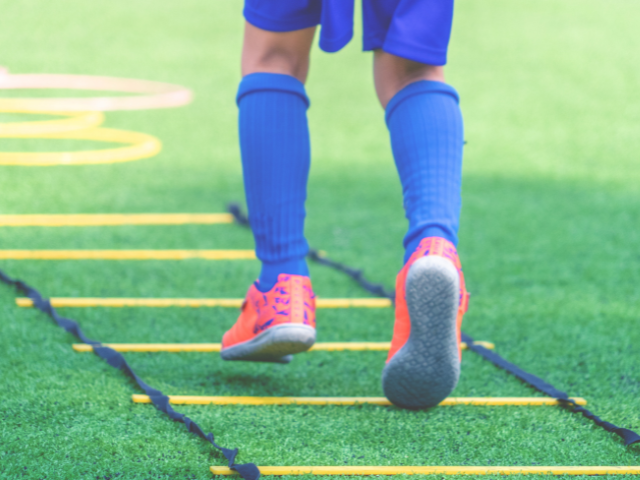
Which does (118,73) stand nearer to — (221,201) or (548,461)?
(221,201)

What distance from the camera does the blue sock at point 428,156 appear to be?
1104 mm

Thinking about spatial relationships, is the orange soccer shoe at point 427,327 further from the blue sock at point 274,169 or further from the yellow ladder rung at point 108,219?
the yellow ladder rung at point 108,219

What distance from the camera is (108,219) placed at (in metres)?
2.75

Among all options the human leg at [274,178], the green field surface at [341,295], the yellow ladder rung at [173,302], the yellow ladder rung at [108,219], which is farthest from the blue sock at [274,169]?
the yellow ladder rung at [108,219]

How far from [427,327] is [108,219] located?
6.46ft

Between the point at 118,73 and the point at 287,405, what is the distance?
7.72 meters

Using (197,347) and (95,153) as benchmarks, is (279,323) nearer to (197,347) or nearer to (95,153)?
(197,347)

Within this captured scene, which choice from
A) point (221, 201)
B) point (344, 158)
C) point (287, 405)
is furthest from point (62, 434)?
point (344, 158)

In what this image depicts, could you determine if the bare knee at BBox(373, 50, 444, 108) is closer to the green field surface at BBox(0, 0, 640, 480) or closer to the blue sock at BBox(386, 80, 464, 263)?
the blue sock at BBox(386, 80, 464, 263)

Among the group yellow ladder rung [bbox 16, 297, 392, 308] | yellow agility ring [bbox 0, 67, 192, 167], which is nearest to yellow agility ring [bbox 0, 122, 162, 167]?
yellow agility ring [bbox 0, 67, 192, 167]

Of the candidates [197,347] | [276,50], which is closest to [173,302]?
[197,347]

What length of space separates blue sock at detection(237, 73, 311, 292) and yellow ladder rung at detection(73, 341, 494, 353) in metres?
0.32

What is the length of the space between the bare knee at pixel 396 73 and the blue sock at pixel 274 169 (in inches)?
5.8

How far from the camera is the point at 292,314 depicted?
1170mm
